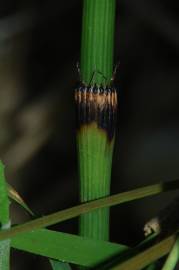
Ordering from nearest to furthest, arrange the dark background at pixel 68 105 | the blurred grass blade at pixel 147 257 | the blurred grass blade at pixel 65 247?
the blurred grass blade at pixel 147 257 → the blurred grass blade at pixel 65 247 → the dark background at pixel 68 105

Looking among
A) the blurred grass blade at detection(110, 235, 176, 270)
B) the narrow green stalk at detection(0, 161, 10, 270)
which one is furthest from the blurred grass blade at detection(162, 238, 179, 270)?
the narrow green stalk at detection(0, 161, 10, 270)

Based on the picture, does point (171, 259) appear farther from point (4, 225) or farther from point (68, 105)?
point (68, 105)

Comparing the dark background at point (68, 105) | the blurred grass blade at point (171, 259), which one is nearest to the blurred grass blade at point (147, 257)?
the blurred grass blade at point (171, 259)

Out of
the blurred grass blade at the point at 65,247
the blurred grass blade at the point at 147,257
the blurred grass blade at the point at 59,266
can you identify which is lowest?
the blurred grass blade at the point at 147,257

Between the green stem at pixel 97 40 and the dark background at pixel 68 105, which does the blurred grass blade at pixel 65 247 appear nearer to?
the green stem at pixel 97 40

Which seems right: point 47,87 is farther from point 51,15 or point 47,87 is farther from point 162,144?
point 162,144

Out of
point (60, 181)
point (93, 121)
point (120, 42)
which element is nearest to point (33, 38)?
point (120, 42)
